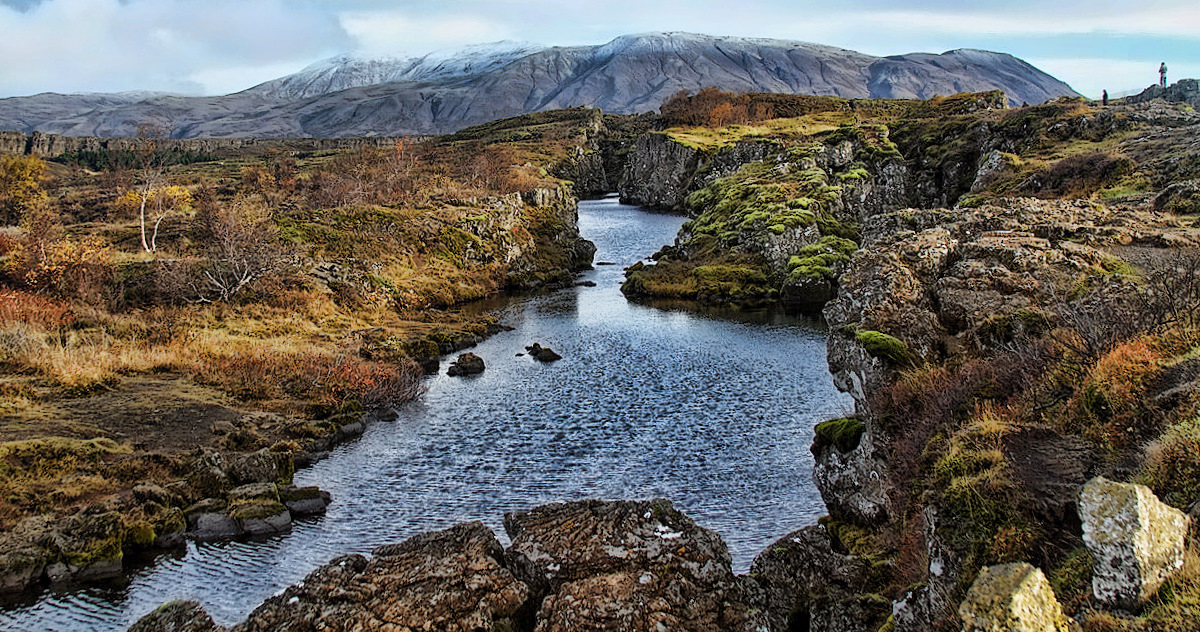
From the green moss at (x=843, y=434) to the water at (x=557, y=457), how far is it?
255cm

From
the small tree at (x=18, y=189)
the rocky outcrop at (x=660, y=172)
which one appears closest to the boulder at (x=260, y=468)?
the small tree at (x=18, y=189)

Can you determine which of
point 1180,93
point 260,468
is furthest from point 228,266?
point 1180,93

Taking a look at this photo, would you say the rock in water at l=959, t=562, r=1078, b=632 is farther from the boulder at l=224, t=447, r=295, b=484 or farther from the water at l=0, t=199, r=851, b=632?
the boulder at l=224, t=447, r=295, b=484

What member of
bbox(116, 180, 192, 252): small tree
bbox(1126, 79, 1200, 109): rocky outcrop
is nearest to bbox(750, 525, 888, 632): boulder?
bbox(116, 180, 192, 252): small tree

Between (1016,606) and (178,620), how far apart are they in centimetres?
1579

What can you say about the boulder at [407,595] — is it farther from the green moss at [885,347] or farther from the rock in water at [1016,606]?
the green moss at [885,347]

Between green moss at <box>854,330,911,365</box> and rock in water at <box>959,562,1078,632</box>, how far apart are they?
11.5 meters

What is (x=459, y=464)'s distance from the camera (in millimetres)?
26922

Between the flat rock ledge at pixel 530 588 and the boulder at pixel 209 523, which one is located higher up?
the flat rock ledge at pixel 530 588

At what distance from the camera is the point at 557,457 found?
2738 centimetres

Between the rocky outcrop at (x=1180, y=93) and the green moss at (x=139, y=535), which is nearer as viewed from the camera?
the green moss at (x=139, y=535)

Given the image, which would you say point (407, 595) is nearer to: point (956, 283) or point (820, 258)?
point (956, 283)

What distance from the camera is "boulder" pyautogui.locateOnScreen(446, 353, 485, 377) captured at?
3944 centimetres

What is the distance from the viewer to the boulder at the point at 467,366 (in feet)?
129
